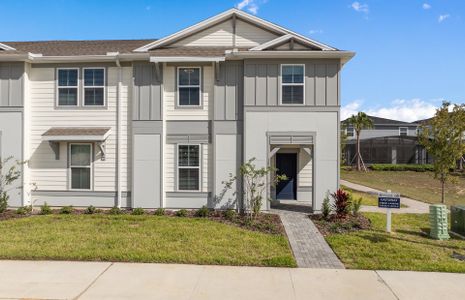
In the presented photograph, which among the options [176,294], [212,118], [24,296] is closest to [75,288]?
[24,296]

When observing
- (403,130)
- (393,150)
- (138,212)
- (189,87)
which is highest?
(403,130)

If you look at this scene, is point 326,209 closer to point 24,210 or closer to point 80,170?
point 80,170

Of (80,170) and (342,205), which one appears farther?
(80,170)

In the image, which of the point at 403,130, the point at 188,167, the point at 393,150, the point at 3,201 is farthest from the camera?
the point at 403,130

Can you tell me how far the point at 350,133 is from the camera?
4272cm

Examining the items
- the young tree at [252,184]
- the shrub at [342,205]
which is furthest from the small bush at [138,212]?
the shrub at [342,205]

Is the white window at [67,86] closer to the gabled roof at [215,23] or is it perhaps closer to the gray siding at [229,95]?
the gabled roof at [215,23]

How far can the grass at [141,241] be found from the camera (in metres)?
6.97

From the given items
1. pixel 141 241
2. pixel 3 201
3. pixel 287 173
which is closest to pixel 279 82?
pixel 287 173

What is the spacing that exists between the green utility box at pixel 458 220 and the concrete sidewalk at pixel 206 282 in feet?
13.3

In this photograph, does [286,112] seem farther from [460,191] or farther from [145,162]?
[460,191]

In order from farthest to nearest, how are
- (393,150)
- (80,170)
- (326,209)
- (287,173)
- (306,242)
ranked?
(393,150) → (287,173) → (80,170) → (326,209) → (306,242)

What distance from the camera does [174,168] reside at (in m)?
12.6

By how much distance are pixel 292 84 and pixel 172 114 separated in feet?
15.3
